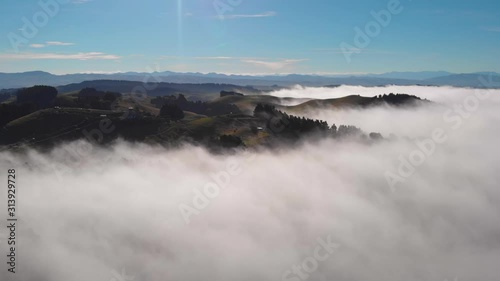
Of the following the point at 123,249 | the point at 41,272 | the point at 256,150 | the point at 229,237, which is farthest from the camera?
the point at 256,150

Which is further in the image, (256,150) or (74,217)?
(256,150)

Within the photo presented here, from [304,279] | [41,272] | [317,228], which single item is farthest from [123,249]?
[317,228]

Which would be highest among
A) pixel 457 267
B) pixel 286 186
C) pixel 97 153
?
pixel 97 153

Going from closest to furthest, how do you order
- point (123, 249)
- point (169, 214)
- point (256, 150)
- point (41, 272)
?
point (41, 272) < point (123, 249) < point (169, 214) < point (256, 150)

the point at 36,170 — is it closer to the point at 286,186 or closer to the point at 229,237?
the point at 229,237

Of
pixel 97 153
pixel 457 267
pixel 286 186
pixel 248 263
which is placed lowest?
pixel 457 267

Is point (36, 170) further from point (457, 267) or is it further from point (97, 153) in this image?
point (457, 267)

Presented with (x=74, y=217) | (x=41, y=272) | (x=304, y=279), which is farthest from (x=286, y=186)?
(x=41, y=272)

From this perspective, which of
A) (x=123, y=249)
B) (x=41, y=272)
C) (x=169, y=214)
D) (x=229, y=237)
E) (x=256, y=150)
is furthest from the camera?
(x=256, y=150)

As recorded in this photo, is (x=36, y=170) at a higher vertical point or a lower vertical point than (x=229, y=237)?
higher
